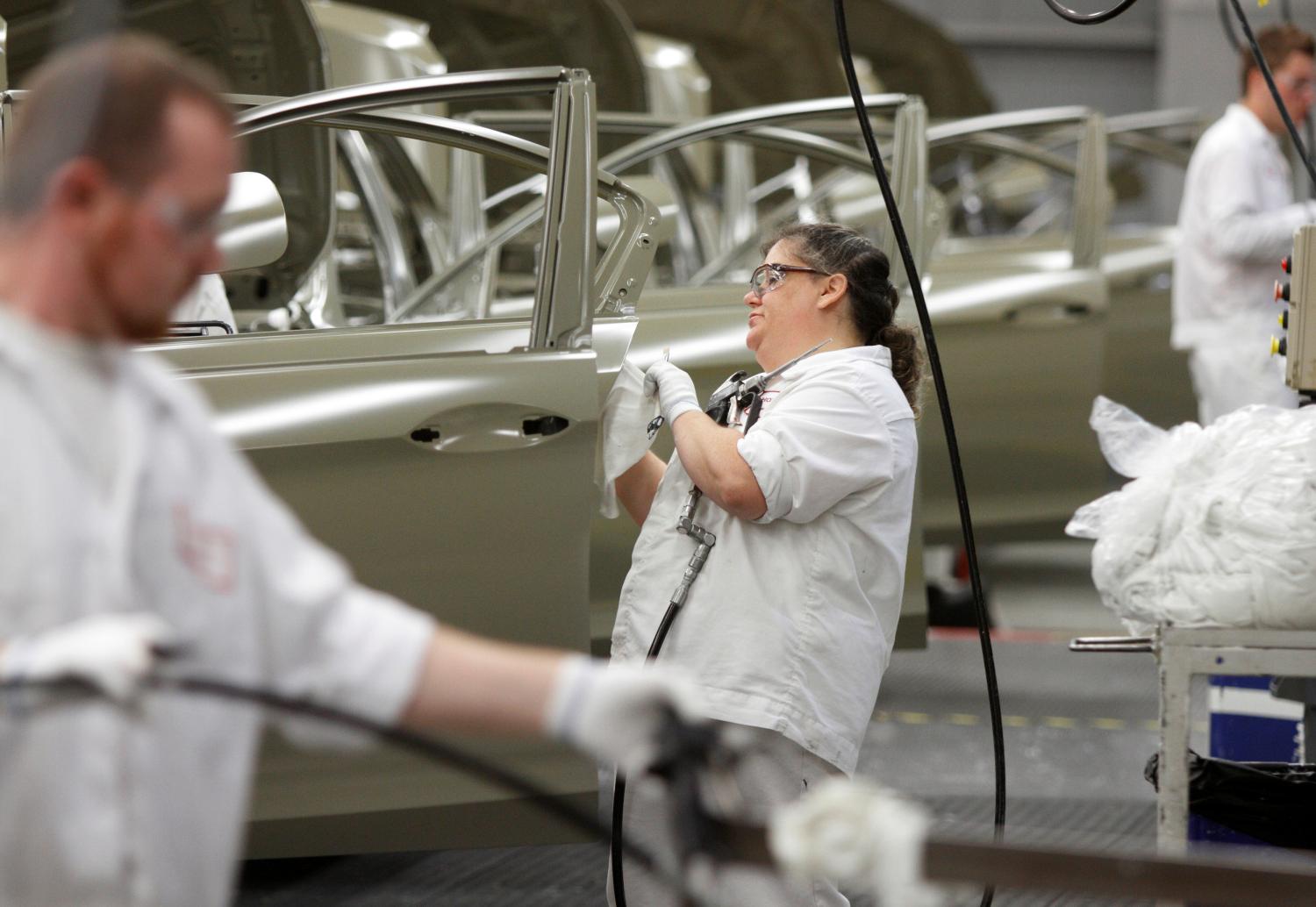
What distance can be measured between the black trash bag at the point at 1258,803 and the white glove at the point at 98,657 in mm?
2013

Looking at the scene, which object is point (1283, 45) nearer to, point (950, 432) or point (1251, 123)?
point (1251, 123)

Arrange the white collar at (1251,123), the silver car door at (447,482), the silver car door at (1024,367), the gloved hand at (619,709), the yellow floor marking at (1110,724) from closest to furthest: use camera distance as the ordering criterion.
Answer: the gloved hand at (619,709), the silver car door at (447,482), the silver car door at (1024,367), the yellow floor marking at (1110,724), the white collar at (1251,123)

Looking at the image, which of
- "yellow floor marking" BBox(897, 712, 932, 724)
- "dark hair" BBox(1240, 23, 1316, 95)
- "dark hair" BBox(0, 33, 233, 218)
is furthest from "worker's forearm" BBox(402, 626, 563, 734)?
"dark hair" BBox(1240, 23, 1316, 95)

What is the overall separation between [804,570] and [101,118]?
4.92ft

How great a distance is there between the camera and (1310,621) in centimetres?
246

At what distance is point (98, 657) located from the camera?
1050 mm

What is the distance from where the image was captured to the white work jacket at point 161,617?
113 centimetres

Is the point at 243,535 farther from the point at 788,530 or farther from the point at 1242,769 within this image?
the point at 1242,769

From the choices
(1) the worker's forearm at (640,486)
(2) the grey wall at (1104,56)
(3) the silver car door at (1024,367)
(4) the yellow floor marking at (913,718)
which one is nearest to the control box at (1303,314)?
(1) the worker's forearm at (640,486)

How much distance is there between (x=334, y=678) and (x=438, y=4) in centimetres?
471

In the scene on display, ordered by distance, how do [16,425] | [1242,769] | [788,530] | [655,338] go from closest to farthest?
[16,425], [788,530], [1242,769], [655,338]

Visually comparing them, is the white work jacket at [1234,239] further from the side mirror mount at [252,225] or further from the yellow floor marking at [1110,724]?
the side mirror mount at [252,225]

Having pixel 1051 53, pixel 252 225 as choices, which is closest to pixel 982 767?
pixel 252 225

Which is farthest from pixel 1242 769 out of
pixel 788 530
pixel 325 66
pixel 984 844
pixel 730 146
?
pixel 730 146
